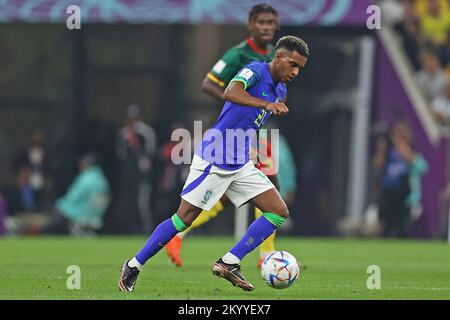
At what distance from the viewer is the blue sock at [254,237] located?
10.7 metres

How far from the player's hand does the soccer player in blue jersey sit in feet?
0.84

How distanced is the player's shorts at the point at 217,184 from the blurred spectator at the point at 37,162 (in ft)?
46.6

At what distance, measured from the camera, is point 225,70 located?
13430 millimetres

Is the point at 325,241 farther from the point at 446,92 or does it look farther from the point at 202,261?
the point at 202,261

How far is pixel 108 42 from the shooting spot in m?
24.6

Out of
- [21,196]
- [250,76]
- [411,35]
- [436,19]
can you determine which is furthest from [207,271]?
[436,19]

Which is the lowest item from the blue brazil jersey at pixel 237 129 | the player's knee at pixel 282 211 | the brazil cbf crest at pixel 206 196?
the player's knee at pixel 282 211

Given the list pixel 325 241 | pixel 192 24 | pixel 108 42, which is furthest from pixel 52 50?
pixel 325 241

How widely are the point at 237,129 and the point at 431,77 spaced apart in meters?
15.5

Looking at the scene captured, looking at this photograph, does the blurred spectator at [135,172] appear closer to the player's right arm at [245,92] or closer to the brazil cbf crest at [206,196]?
the brazil cbf crest at [206,196]

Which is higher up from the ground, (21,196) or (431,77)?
(431,77)

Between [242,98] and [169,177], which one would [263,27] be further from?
[169,177]

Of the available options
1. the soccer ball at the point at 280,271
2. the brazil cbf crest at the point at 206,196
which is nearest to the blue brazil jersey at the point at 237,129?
the brazil cbf crest at the point at 206,196

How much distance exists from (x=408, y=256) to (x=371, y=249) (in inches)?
76.5
